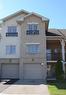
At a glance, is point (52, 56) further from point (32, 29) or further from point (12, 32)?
point (12, 32)

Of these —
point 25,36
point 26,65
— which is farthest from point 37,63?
point 25,36

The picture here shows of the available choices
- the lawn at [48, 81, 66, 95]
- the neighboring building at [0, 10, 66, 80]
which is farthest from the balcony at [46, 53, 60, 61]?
the lawn at [48, 81, 66, 95]

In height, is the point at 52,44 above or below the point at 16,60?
above

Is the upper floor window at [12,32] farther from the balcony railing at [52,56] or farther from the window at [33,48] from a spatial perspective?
the balcony railing at [52,56]

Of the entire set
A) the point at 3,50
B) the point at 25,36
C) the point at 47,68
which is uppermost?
the point at 25,36

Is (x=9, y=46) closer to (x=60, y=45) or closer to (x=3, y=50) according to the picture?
(x=3, y=50)

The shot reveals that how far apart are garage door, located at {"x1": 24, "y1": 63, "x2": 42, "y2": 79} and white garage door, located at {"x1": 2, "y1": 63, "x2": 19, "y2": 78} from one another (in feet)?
5.87

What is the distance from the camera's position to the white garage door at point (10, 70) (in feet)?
108

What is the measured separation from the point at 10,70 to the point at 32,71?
363 cm

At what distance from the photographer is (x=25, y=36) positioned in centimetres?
3262

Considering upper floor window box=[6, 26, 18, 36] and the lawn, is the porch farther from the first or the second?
the lawn

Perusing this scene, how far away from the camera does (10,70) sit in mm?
33219

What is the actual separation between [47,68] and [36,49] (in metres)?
3.50

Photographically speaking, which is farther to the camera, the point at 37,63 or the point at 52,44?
the point at 52,44
